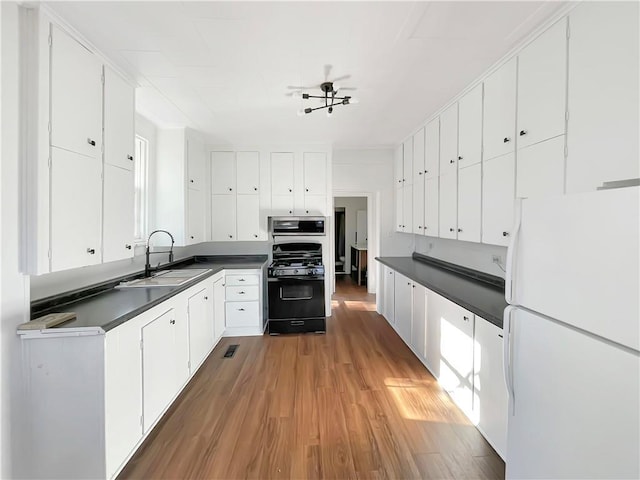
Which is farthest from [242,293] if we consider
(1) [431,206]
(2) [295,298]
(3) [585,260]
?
(3) [585,260]

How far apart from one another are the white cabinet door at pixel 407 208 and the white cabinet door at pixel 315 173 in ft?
3.72

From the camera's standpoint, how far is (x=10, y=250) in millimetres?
1537

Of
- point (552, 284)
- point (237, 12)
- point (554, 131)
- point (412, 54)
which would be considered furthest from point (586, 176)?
point (237, 12)

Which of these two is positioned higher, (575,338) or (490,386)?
(575,338)

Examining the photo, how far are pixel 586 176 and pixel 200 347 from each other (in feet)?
10.6

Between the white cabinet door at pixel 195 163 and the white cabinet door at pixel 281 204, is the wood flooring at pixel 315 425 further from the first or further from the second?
the white cabinet door at pixel 195 163

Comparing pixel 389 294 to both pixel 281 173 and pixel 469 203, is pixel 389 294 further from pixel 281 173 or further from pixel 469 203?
pixel 281 173

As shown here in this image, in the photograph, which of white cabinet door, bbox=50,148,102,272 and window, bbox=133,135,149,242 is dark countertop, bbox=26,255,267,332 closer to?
white cabinet door, bbox=50,148,102,272

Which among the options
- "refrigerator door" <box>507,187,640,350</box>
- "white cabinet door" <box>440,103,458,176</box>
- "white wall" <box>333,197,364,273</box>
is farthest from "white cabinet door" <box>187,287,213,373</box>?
"white wall" <box>333,197,364,273</box>

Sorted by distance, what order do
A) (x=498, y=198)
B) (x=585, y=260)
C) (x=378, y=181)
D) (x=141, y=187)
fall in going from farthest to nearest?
(x=378, y=181) < (x=141, y=187) < (x=498, y=198) < (x=585, y=260)

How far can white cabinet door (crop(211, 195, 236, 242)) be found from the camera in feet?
14.8

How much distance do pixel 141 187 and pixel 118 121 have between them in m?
1.40

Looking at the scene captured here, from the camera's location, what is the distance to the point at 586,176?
5.13 ft

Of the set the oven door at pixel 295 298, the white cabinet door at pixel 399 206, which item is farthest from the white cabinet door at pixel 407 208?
the oven door at pixel 295 298
